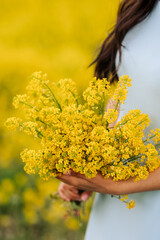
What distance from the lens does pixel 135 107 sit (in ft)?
3.71

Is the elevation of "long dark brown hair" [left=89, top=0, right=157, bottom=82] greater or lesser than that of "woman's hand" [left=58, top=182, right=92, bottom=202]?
greater

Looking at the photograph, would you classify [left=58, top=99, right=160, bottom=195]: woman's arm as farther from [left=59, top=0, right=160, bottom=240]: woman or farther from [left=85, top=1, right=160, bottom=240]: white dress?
[left=85, top=1, right=160, bottom=240]: white dress

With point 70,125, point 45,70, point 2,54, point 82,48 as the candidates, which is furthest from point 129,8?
point 82,48

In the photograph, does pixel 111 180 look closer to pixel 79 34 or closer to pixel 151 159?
pixel 151 159

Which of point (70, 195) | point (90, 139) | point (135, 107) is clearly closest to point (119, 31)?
point (135, 107)

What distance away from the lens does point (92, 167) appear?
883 millimetres

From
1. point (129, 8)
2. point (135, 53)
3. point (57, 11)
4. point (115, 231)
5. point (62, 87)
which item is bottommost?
point (115, 231)

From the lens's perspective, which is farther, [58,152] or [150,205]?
[150,205]

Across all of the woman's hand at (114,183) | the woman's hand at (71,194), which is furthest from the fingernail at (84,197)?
the woman's hand at (114,183)

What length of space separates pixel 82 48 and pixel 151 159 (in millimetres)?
2377

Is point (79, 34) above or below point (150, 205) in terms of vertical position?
above

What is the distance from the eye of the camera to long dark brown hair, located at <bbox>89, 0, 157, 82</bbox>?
3.89 feet

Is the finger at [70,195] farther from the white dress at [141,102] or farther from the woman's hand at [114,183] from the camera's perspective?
the woman's hand at [114,183]

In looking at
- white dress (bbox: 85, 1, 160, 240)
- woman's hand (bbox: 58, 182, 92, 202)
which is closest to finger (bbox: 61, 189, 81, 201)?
woman's hand (bbox: 58, 182, 92, 202)
